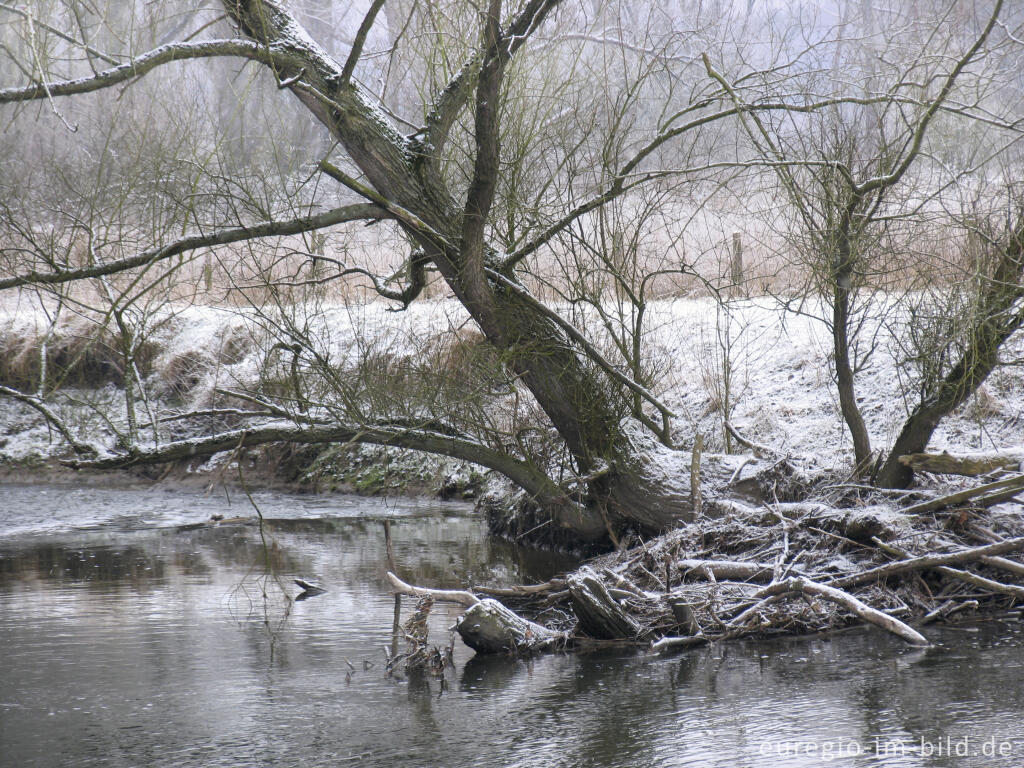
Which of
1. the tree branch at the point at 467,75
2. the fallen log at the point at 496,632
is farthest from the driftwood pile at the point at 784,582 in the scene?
the tree branch at the point at 467,75

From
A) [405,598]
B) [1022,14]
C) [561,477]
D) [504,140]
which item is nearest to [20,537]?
[405,598]

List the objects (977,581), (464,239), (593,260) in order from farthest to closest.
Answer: (593,260) → (464,239) → (977,581)

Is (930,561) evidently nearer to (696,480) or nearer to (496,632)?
(696,480)

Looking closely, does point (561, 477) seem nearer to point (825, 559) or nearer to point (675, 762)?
point (825, 559)

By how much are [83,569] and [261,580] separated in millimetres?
2240

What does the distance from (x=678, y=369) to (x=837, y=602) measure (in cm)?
810

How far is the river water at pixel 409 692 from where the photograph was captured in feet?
16.5

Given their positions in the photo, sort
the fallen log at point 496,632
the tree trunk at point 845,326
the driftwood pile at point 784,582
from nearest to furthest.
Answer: the fallen log at point 496,632 < the driftwood pile at point 784,582 < the tree trunk at point 845,326

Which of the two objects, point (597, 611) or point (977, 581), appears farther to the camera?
point (977, 581)

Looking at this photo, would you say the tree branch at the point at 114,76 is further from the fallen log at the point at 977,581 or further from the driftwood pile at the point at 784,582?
the fallen log at the point at 977,581

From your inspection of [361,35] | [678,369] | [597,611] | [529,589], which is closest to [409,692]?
[597,611]

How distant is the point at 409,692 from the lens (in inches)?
239

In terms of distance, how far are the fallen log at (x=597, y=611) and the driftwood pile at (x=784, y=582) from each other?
0.01m

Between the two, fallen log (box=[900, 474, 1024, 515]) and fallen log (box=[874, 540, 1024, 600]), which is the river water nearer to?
fallen log (box=[874, 540, 1024, 600])
